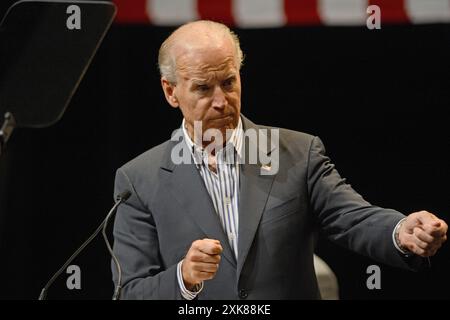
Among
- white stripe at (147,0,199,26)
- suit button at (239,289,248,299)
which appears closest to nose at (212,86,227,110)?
suit button at (239,289,248,299)

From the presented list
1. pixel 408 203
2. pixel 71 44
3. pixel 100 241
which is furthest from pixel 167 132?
pixel 408 203

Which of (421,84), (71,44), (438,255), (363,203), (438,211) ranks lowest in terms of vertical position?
(438,255)

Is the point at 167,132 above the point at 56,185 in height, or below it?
above

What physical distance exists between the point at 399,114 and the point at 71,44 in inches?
38.3

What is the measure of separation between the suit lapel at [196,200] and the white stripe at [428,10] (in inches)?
41.2

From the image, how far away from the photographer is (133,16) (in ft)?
9.07

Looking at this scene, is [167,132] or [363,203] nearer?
[363,203]

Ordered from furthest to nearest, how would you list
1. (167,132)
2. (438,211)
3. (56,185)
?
(56,185)
(167,132)
(438,211)

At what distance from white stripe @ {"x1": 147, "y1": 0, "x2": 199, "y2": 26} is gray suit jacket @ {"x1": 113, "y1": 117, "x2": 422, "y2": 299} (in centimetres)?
83

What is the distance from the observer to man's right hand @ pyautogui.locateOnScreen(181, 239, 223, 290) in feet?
5.56

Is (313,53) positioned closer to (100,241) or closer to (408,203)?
(408,203)

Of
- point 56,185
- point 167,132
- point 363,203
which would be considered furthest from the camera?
point 56,185

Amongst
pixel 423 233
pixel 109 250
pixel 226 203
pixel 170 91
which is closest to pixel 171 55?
pixel 170 91

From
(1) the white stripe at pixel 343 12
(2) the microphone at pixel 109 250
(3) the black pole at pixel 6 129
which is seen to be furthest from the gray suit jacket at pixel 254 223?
(1) the white stripe at pixel 343 12
